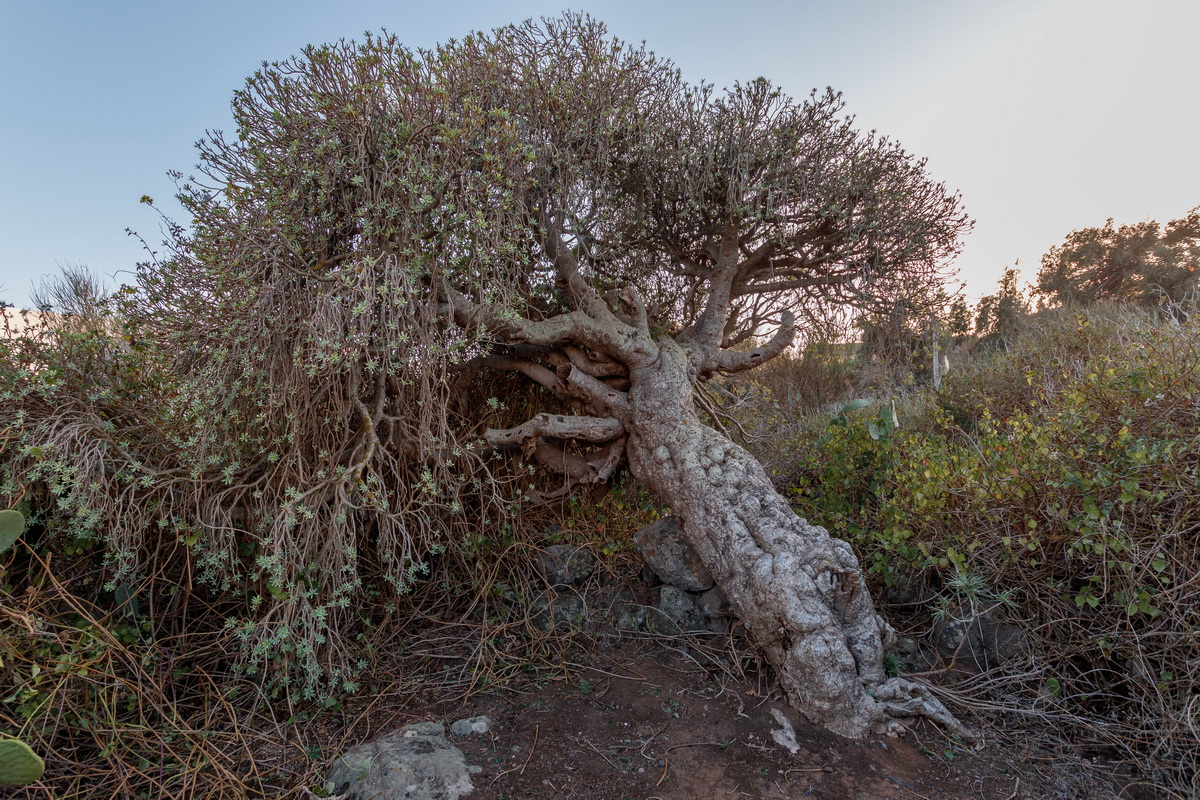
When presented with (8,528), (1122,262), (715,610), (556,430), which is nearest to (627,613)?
(715,610)

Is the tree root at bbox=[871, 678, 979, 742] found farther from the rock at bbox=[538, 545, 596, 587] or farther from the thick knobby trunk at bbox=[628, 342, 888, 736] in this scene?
the rock at bbox=[538, 545, 596, 587]

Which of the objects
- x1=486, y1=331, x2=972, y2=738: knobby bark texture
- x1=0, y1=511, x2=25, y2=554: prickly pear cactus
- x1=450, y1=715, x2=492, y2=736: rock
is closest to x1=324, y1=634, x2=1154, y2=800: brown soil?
x1=450, y1=715, x2=492, y2=736: rock

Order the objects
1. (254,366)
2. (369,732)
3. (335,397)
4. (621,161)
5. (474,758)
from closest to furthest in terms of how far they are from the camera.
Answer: (474,758)
(369,732)
(254,366)
(335,397)
(621,161)

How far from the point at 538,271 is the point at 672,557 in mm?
2632

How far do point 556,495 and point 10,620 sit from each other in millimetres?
3362

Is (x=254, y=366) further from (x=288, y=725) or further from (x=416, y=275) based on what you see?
(x=288, y=725)

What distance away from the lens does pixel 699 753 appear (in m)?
2.71

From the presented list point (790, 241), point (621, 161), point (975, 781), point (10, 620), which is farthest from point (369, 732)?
point (790, 241)

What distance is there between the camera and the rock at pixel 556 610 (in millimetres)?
3993

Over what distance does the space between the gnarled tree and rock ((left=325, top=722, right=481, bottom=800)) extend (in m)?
1.05

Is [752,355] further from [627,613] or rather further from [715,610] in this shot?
[627,613]

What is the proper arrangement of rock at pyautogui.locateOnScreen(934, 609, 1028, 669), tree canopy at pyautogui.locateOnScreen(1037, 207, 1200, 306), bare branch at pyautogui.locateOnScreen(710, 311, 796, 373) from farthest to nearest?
tree canopy at pyautogui.locateOnScreen(1037, 207, 1200, 306) → bare branch at pyautogui.locateOnScreen(710, 311, 796, 373) → rock at pyautogui.locateOnScreen(934, 609, 1028, 669)

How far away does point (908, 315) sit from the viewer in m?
5.29

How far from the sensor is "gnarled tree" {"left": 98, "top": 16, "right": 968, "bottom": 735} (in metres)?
3.17
